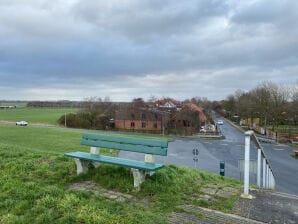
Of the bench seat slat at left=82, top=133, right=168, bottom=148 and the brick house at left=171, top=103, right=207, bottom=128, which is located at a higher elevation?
the bench seat slat at left=82, top=133, right=168, bottom=148

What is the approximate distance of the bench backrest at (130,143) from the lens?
4801 millimetres

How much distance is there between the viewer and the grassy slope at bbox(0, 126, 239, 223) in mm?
3633

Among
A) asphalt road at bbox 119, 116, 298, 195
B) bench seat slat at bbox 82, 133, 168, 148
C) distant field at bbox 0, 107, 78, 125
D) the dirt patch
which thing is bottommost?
asphalt road at bbox 119, 116, 298, 195

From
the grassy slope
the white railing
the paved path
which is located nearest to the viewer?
the grassy slope

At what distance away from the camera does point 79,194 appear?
441cm

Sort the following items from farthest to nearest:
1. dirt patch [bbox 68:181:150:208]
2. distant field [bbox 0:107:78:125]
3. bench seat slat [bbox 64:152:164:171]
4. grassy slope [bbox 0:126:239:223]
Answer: distant field [bbox 0:107:78:125], bench seat slat [bbox 64:152:164:171], dirt patch [bbox 68:181:150:208], grassy slope [bbox 0:126:239:223]

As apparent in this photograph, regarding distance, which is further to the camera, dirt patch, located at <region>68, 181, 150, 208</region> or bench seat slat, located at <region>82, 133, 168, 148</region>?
bench seat slat, located at <region>82, 133, 168, 148</region>

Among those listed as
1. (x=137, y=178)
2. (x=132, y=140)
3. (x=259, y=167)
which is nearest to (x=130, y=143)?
(x=132, y=140)

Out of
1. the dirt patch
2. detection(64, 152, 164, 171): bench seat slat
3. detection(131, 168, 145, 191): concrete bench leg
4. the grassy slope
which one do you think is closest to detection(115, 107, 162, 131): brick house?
the grassy slope

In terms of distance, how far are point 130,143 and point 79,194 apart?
1.36 meters

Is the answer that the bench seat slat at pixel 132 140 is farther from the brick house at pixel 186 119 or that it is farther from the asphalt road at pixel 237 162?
the brick house at pixel 186 119

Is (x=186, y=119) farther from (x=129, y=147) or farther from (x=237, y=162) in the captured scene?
(x=129, y=147)

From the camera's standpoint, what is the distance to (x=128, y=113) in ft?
183

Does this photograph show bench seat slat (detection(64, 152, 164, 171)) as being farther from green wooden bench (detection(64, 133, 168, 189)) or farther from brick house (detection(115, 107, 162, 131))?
brick house (detection(115, 107, 162, 131))
